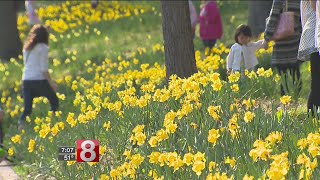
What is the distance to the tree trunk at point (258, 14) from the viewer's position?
13406 mm

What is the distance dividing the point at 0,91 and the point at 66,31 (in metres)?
4.05

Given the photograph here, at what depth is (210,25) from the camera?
12.9 m

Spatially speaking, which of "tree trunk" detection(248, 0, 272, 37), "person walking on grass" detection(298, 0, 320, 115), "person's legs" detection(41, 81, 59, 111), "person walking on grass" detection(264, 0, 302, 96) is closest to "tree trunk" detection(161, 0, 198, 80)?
"person walking on grass" detection(264, 0, 302, 96)

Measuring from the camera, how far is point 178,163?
4.75 meters

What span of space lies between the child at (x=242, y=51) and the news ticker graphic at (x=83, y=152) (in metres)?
3.37

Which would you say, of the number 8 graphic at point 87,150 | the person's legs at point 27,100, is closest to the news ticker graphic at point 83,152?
the number 8 graphic at point 87,150

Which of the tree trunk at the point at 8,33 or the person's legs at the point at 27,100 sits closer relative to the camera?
the person's legs at the point at 27,100

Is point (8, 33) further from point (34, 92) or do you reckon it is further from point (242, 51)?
point (242, 51)

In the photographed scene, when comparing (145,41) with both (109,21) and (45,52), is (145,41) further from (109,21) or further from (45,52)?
(45,52)

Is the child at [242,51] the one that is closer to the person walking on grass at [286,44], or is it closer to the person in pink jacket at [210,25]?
the person walking on grass at [286,44]

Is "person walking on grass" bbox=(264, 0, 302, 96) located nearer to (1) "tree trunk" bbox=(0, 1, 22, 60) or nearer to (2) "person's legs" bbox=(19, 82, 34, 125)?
(2) "person's legs" bbox=(19, 82, 34, 125)

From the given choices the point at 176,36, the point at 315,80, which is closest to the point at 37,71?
the point at 176,36

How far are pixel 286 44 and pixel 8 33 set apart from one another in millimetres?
7277

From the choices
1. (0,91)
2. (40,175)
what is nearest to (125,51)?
(0,91)
